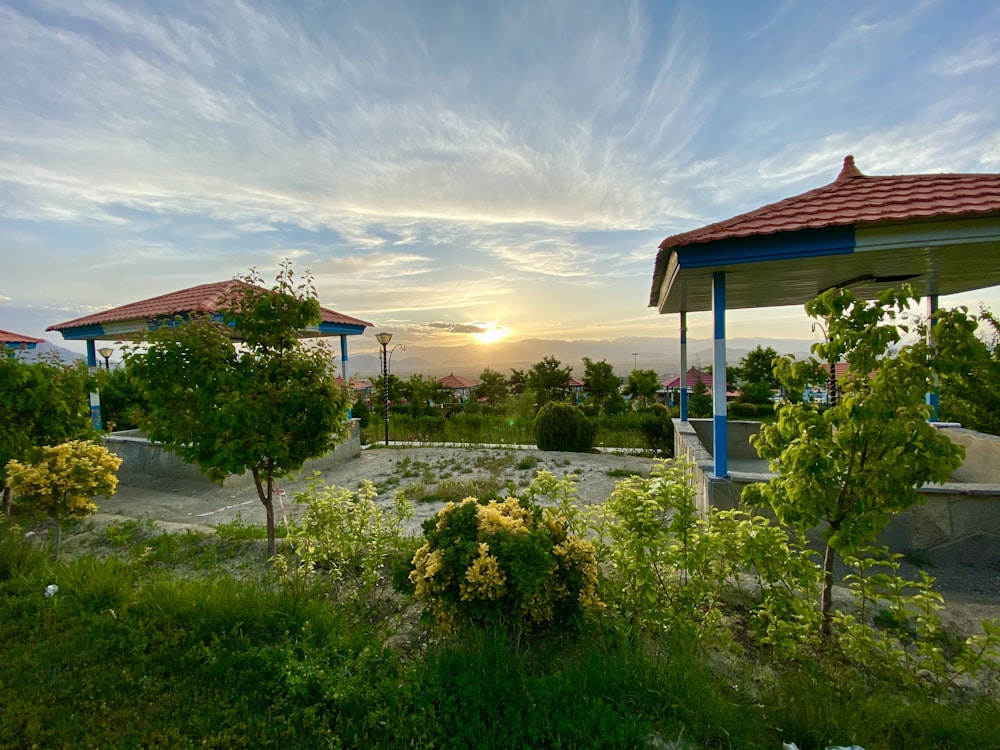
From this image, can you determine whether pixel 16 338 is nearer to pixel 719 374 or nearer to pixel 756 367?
pixel 719 374

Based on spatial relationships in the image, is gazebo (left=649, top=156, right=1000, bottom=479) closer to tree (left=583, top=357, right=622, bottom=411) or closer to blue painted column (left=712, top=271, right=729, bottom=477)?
blue painted column (left=712, top=271, right=729, bottom=477)

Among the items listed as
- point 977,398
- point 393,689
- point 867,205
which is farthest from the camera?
point 977,398

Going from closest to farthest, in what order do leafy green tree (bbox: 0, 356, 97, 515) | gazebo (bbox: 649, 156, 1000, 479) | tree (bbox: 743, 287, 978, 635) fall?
tree (bbox: 743, 287, 978, 635), gazebo (bbox: 649, 156, 1000, 479), leafy green tree (bbox: 0, 356, 97, 515)

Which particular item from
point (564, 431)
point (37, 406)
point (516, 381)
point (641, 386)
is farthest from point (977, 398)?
point (516, 381)

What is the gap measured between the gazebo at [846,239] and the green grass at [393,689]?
2.73 metres

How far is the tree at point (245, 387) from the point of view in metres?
3.51

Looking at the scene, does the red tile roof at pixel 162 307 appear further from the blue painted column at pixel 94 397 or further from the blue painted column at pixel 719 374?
the blue painted column at pixel 719 374

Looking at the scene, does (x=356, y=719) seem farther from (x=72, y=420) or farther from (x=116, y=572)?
(x=72, y=420)

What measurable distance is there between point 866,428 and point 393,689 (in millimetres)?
2716

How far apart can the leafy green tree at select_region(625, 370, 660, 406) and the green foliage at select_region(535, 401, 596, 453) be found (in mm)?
10142

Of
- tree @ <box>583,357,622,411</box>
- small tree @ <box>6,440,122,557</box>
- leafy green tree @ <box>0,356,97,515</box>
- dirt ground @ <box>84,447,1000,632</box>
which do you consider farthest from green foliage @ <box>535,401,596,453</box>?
leafy green tree @ <box>0,356,97,515</box>

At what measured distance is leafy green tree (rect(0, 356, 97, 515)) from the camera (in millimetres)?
5090

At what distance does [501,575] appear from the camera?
8.24ft

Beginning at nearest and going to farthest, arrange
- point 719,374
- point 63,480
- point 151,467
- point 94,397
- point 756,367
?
1. point 63,480
2. point 719,374
3. point 151,467
4. point 94,397
5. point 756,367
